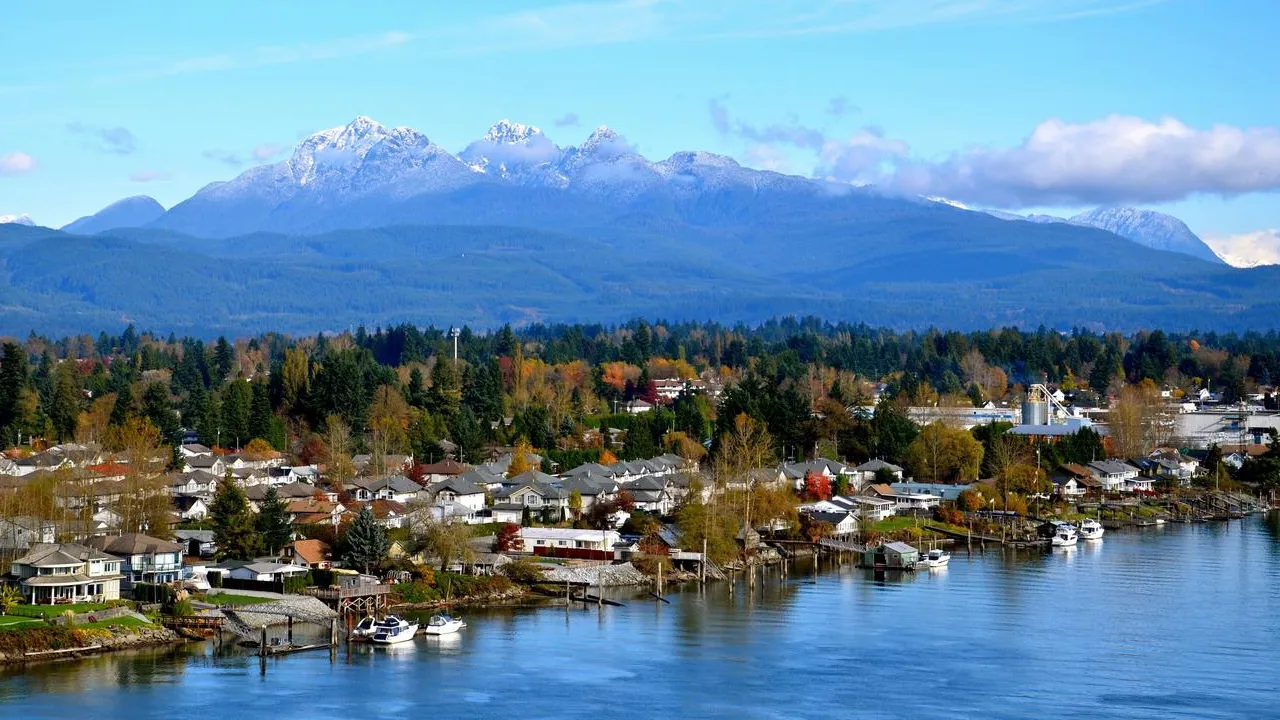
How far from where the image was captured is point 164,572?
29.4 metres

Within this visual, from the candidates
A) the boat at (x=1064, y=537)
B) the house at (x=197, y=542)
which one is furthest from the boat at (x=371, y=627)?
the boat at (x=1064, y=537)

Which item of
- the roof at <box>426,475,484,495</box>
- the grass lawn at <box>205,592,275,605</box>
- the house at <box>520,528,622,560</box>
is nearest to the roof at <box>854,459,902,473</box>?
the roof at <box>426,475,484,495</box>

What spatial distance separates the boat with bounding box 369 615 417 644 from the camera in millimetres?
26453

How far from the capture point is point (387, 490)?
40656 millimetres

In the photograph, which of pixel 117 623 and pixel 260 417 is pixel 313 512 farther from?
pixel 260 417

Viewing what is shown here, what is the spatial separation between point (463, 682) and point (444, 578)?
7.27 meters

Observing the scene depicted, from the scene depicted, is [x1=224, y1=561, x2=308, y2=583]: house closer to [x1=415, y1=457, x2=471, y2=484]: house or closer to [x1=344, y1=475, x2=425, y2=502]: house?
[x1=344, y1=475, x2=425, y2=502]: house

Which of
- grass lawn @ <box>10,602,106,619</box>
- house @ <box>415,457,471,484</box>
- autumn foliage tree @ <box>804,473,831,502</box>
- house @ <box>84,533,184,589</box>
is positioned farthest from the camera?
house @ <box>415,457,471,484</box>

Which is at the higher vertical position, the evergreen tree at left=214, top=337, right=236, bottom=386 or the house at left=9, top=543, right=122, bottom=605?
the evergreen tree at left=214, top=337, right=236, bottom=386

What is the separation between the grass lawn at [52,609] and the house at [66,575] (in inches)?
13.4

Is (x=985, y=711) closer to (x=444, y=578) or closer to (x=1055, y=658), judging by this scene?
(x=1055, y=658)

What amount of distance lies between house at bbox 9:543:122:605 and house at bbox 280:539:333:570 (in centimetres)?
362

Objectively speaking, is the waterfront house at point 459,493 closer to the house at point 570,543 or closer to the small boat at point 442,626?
the house at point 570,543

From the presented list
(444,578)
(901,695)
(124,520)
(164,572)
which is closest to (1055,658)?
(901,695)
